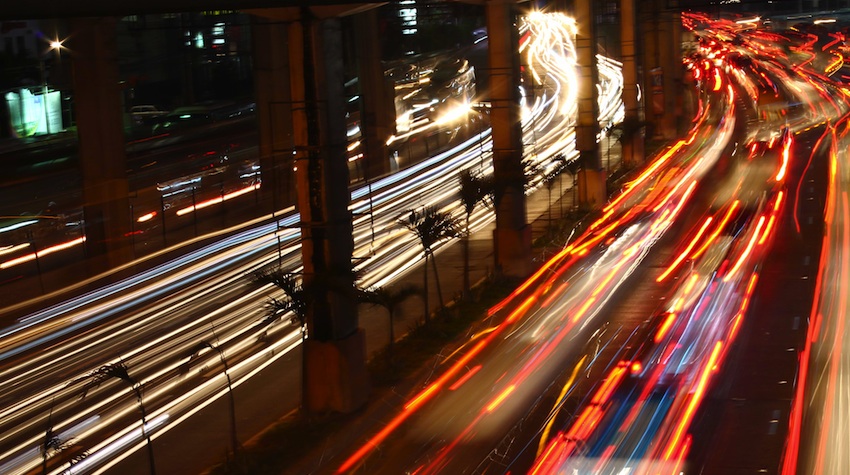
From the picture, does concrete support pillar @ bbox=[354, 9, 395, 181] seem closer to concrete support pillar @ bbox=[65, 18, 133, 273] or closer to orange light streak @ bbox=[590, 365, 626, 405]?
concrete support pillar @ bbox=[65, 18, 133, 273]

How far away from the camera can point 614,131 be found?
134 ft

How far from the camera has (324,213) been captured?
1384cm

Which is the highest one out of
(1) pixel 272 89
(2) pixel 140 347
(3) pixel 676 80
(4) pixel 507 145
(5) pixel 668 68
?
(1) pixel 272 89

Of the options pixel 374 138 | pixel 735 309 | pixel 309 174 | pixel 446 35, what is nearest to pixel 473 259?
pixel 735 309

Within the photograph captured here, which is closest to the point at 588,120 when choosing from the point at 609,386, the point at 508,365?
the point at 508,365

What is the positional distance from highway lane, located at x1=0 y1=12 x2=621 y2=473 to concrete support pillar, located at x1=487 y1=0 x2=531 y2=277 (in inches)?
101

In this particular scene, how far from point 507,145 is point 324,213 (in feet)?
29.1

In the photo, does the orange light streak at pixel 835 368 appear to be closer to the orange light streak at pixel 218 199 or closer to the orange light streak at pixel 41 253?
the orange light streak at pixel 41 253

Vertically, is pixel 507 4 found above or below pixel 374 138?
above

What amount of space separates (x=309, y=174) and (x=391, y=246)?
37.5 feet

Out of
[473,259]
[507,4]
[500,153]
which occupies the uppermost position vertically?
[507,4]

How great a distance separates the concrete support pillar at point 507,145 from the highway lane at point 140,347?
8.40 ft

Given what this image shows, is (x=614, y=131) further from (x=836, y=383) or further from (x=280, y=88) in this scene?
(x=836, y=383)

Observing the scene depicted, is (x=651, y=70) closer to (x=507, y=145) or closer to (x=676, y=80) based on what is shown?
(x=676, y=80)
